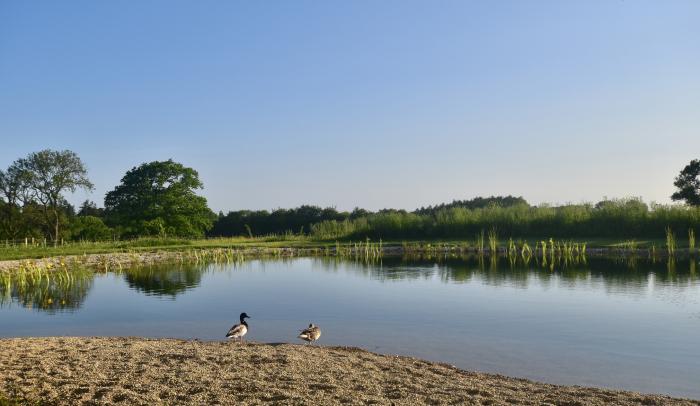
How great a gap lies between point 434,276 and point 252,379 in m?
15.8

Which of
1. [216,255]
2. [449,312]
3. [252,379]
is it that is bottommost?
[449,312]

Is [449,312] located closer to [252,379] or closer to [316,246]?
[252,379]

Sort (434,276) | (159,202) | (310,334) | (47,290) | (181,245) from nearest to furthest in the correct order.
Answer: (310,334) < (47,290) < (434,276) < (181,245) < (159,202)

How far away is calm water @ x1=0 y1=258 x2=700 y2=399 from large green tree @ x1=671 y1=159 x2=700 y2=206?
64.5 feet

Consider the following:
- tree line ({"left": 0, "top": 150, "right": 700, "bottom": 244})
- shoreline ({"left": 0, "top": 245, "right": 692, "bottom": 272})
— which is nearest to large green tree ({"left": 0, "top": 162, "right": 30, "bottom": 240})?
tree line ({"left": 0, "top": 150, "right": 700, "bottom": 244})

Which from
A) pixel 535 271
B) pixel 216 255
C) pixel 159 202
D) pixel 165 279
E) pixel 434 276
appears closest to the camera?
pixel 434 276

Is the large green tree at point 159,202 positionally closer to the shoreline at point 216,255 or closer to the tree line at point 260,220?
the tree line at point 260,220

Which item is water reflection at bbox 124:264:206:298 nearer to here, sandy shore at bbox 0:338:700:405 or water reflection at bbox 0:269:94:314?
water reflection at bbox 0:269:94:314

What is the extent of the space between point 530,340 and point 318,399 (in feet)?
19.8

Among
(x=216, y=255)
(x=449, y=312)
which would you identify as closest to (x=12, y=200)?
(x=216, y=255)

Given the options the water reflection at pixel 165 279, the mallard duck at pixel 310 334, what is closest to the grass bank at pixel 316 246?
the water reflection at pixel 165 279

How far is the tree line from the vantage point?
3906 cm

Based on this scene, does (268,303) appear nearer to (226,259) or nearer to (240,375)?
(240,375)

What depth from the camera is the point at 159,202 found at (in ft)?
180
